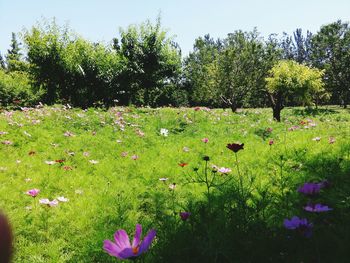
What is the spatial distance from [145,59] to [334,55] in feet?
102

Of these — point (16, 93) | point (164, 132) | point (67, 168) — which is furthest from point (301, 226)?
point (16, 93)

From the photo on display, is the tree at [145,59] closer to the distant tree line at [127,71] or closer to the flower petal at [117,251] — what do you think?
the distant tree line at [127,71]

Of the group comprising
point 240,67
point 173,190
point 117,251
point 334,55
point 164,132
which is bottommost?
point 173,190

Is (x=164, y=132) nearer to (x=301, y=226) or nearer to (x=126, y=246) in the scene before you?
(x=301, y=226)

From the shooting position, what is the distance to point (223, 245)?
2.80 meters

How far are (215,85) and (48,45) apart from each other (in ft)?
53.2

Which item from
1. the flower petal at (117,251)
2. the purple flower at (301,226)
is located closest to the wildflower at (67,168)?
the purple flower at (301,226)

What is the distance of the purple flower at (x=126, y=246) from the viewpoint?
1331mm

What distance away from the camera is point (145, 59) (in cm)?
2764

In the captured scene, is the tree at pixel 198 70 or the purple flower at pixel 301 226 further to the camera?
the tree at pixel 198 70

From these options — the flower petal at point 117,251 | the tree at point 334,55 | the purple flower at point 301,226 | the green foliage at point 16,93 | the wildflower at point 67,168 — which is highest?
the tree at point 334,55

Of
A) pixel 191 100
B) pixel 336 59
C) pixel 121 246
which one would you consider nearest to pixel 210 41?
pixel 191 100

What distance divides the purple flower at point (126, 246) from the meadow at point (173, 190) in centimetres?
105

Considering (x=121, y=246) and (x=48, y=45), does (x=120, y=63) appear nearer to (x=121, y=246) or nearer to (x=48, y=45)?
(x=48, y=45)
